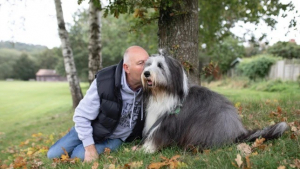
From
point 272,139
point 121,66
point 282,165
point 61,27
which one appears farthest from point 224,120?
point 61,27

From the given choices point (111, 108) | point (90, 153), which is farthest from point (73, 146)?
point (111, 108)

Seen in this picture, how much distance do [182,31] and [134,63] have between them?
1741mm

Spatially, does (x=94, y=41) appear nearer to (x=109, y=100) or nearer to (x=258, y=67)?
(x=109, y=100)

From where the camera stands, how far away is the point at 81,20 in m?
22.4

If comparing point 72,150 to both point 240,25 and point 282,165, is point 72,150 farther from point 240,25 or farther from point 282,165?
point 240,25

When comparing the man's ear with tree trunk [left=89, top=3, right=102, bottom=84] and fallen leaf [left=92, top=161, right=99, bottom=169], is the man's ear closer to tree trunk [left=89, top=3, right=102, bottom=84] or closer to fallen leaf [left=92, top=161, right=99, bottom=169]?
fallen leaf [left=92, top=161, right=99, bottom=169]

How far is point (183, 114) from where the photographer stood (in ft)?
9.87

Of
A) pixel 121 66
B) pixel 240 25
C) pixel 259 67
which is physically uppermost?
pixel 240 25

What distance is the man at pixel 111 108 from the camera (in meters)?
3.13

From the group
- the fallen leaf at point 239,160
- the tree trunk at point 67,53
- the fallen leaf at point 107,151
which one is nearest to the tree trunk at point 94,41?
the tree trunk at point 67,53

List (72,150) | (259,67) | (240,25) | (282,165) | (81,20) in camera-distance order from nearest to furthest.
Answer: (282,165)
(72,150)
(240,25)
(259,67)
(81,20)

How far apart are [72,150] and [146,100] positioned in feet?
→ 4.49

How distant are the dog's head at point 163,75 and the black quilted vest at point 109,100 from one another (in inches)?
16.6

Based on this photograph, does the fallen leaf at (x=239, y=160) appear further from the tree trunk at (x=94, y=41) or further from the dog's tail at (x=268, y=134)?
the tree trunk at (x=94, y=41)
